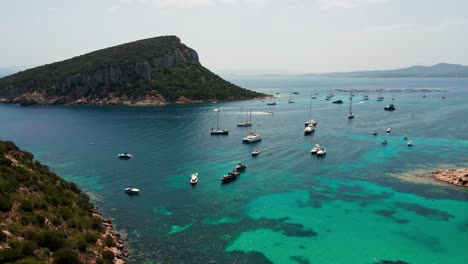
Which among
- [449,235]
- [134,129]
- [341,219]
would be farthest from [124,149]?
[449,235]

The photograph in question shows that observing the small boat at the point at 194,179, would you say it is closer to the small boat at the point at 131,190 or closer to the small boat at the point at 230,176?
the small boat at the point at 230,176

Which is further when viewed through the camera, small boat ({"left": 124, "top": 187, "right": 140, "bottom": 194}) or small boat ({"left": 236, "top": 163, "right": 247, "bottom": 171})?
small boat ({"left": 236, "top": 163, "right": 247, "bottom": 171})

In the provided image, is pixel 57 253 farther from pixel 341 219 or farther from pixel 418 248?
pixel 418 248

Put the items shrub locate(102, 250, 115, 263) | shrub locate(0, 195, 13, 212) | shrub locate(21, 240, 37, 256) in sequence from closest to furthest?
shrub locate(21, 240, 37, 256)
shrub locate(0, 195, 13, 212)
shrub locate(102, 250, 115, 263)

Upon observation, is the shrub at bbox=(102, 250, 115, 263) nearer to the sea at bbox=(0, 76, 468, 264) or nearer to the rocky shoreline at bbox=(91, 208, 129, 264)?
the rocky shoreline at bbox=(91, 208, 129, 264)

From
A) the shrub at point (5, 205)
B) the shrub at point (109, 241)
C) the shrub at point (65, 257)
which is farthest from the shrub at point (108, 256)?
the shrub at point (5, 205)

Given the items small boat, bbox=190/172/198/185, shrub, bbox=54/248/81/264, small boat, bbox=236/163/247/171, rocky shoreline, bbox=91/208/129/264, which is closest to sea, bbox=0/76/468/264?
rocky shoreline, bbox=91/208/129/264
